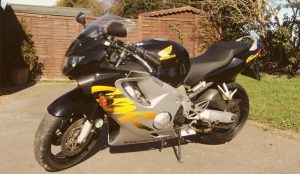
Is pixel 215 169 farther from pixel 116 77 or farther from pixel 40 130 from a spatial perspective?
pixel 40 130

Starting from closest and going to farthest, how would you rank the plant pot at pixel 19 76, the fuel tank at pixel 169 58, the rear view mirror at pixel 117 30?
the rear view mirror at pixel 117 30 < the fuel tank at pixel 169 58 < the plant pot at pixel 19 76

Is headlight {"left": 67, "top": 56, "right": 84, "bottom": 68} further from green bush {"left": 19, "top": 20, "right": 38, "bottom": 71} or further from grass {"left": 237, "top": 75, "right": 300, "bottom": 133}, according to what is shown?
green bush {"left": 19, "top": 20, "right": 38, "bottom": 71}

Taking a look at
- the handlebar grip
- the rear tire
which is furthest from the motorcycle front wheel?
the rear tire

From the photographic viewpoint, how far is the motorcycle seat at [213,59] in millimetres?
4754

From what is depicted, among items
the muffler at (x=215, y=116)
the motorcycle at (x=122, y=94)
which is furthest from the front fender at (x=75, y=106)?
the muffler at (x=215, y=116)

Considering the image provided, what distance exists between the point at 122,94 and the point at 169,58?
69 cm

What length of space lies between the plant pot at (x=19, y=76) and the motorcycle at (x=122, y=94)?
347 inches

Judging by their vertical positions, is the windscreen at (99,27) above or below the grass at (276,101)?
above

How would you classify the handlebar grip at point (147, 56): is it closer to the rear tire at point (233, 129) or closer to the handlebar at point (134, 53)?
the handlebar at point (134, 53)

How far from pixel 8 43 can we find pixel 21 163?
9.38m

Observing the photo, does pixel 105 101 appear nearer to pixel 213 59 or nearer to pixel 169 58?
pixel 169 58

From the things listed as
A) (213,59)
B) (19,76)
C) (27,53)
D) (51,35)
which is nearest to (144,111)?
(213,59)

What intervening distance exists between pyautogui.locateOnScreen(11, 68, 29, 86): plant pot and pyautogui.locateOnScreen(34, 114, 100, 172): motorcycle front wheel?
28.9 ft

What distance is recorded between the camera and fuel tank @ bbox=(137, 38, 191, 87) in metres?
4.26
